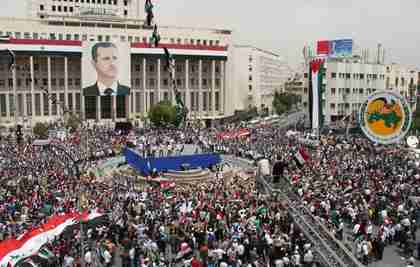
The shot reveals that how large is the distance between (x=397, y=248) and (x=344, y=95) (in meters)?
56.6

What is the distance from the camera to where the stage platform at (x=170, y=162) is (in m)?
30.5

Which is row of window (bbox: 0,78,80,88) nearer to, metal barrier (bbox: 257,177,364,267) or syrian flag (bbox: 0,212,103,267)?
syrian flag (bbox: 0,212,103,267)

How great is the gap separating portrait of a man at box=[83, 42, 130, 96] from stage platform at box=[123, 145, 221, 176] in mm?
34491

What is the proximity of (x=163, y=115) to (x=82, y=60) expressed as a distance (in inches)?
581

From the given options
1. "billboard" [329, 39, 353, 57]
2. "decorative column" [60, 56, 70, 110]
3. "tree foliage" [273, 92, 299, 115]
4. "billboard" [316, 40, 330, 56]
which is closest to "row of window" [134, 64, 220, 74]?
"decorative column" [60, 56, 70, 110]

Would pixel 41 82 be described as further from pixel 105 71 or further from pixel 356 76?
pixel 356 76

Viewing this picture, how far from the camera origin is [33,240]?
15.0 metres

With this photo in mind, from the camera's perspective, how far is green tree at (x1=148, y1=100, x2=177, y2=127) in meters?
61.5

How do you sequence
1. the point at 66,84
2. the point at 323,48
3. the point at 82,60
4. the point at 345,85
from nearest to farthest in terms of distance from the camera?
the point at 82,60
the point at 66,84
the point at 345,85
the point at 323,48

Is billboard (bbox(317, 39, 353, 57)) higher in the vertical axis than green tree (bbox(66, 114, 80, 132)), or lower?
higher

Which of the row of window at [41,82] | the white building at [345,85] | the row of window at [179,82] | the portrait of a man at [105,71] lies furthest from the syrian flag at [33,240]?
the white building at [345,85]

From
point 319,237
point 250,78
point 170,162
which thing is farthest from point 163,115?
point 319,237

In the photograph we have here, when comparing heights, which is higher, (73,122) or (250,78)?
(250,78)

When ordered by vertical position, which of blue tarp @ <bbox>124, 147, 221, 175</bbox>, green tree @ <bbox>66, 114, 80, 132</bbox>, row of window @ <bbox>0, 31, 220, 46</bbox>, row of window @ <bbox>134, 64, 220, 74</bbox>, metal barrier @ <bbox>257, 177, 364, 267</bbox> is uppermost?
row of window @ <bbox>0, 31, 220, 46</bbox>
